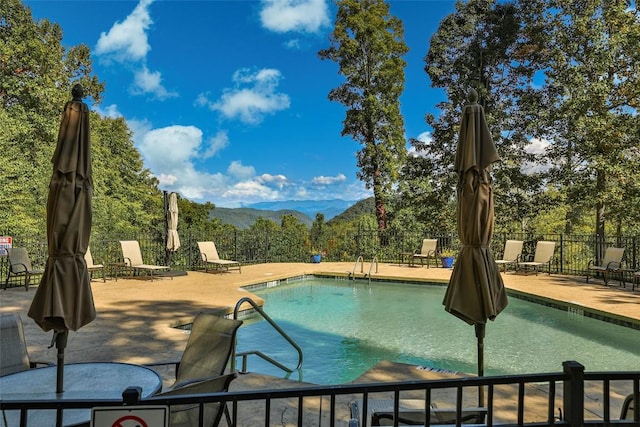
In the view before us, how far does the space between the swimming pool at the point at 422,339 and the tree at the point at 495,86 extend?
984cm

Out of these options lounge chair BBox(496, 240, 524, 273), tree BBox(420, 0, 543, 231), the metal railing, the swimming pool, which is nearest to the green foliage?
the swimming pool

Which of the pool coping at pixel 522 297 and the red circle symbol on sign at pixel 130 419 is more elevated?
the red circle symbol on sign at pixel 130 419

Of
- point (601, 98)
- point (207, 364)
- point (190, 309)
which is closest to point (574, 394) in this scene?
point (207, 364)

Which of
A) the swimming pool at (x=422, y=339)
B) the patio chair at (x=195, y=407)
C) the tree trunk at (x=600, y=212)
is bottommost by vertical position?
the swimming pool at (x=422, y=339)

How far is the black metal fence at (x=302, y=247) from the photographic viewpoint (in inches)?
456

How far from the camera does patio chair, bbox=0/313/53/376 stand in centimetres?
280

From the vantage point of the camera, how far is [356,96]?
2017 centimetres

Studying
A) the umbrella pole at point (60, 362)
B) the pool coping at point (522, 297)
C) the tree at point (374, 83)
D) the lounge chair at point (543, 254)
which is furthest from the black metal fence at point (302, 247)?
the umbrella pole at point (60, 362)

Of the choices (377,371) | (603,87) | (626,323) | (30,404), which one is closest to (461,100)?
(603,87)

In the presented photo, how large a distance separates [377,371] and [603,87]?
12.1 meters

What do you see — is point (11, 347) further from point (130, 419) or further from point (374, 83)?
point (374, 83)

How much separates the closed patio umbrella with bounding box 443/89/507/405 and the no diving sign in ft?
8.05

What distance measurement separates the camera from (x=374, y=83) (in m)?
20.2

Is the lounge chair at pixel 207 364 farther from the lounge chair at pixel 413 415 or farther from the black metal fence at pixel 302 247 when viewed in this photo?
the black metal fence at pixel 302 247
